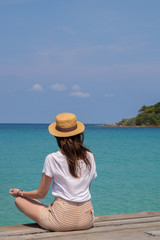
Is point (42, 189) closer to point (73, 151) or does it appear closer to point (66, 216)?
point (66, 216)

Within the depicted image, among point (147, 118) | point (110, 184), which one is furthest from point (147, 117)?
point (110, 184)

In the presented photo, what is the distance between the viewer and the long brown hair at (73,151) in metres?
2.82

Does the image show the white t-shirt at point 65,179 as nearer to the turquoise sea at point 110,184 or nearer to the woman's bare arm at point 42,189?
A: the woman's bare arm at point 42,189

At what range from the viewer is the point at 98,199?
27.5ft

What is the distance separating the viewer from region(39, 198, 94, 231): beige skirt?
2891mm

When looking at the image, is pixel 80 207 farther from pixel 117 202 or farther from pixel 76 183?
pixel 117 202

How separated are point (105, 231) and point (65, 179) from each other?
0.71m

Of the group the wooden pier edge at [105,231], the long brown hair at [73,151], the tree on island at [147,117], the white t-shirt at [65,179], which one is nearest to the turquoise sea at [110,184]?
the wooden pier edge at [105,231]

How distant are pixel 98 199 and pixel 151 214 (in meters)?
4.80

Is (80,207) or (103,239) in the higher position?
(80,207)

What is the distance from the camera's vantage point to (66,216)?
2.89 meters

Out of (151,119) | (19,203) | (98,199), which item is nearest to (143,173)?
(98,199)

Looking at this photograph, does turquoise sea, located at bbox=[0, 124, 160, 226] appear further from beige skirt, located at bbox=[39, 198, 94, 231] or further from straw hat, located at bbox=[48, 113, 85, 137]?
straw hat, located at bbox=[48, 113, 85, 137]

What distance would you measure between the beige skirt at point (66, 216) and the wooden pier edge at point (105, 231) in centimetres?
6
